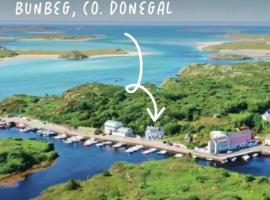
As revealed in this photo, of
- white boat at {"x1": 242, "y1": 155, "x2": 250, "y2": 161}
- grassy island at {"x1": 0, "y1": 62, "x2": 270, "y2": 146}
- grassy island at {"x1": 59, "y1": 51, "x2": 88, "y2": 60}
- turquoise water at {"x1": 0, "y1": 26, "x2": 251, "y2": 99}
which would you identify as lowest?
white boat at {"x1": 242, "y1": 155, "x2": 250, "y2": 161}

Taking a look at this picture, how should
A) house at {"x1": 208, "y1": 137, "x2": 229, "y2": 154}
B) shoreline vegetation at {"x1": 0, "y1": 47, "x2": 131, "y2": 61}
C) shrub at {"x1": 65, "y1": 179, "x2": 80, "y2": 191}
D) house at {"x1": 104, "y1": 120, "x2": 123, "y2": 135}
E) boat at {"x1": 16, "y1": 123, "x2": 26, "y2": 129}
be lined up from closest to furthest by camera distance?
shrub at {"x1": 65, "y1": 179, "x2": 80, "y2": 191}
house at {"x1": 208, "y1": 137, "x2": 229, "y2": 154}
house at {"x1": 104, "y1": 120, "x2": 123, "y2": 135}
boat at {"x1": 16, "y1": 123, "x2": 26, "y2": 129}
shoreline vegetation at {"x1": 0, "y1": 47, "x2": 131, "y2": 61}

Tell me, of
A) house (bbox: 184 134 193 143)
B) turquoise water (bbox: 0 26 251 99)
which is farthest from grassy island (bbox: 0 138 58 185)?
turquoise water (bbox: 0 26 251 99)

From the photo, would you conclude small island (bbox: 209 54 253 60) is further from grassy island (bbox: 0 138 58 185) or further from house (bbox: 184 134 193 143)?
grassy island (bbox: 0 138 58 185)

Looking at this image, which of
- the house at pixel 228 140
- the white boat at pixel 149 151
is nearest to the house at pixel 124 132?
the white boat at pixel 149 151

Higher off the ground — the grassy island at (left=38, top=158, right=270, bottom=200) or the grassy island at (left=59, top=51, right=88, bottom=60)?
the grassy island at (left=59, top=51, right=88, bottom=60)

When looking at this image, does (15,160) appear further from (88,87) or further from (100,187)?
(88,87)

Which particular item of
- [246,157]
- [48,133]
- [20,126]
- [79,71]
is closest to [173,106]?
[48,133]

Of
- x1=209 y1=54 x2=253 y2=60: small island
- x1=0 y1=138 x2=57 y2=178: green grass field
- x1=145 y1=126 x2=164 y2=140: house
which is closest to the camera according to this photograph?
x1=0 y1=138 x2=57 y2=178: green grass field
